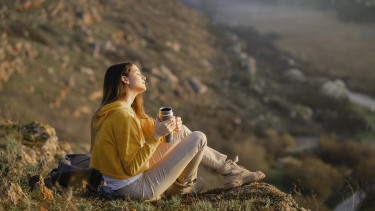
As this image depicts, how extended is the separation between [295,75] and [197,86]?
1620cm

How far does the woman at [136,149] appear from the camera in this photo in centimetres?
283

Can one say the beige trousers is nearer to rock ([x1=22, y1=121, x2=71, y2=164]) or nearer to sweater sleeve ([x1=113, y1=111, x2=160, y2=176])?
sweater sleeve ([x1=113, y1=111, x2=160, y2=176])

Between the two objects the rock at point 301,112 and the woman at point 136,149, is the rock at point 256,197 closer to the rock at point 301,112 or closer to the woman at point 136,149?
the woman at point 136,149

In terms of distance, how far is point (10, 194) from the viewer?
9.27ft

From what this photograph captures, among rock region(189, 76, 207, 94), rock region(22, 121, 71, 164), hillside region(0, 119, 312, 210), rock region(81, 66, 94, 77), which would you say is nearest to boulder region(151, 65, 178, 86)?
rock region(189, 76, 207, 94)

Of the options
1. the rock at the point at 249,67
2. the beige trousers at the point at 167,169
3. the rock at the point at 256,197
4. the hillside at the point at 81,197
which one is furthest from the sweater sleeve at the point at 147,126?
the rock at the point at 249,67

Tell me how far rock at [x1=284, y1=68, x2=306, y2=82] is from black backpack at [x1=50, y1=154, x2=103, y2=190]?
32987mm

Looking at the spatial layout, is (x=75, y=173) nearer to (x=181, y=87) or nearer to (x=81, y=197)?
(x=81, y=197)

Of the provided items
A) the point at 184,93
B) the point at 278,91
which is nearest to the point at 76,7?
the point at 184,93

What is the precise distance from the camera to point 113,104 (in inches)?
115

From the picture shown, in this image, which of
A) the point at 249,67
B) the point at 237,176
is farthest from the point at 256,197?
the point at 249,67

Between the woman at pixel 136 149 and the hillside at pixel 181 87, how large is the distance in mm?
2987

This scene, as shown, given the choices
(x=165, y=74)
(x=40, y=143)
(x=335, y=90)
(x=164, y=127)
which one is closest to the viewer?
(x=164, y=127)

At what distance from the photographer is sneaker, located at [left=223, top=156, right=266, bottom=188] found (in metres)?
3.65
